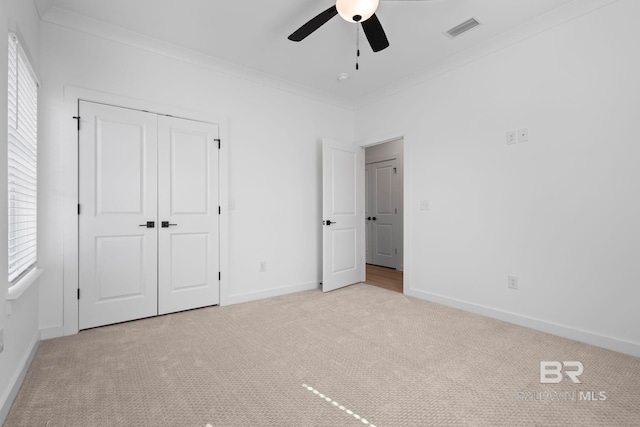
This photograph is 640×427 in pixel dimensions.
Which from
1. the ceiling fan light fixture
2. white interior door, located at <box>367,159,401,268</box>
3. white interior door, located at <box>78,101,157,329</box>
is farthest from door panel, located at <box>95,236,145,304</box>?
white interior door, located at <box>367,159,401,268</box>

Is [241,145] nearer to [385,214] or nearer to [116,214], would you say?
[116,214]

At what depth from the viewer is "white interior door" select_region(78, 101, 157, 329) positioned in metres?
2.69

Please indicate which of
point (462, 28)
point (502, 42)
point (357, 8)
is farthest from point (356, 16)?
point (502, 42)

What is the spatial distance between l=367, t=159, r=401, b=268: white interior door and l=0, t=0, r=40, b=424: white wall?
5.18 metres

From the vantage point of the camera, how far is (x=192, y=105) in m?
3.27

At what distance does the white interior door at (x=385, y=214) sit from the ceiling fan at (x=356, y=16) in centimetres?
389

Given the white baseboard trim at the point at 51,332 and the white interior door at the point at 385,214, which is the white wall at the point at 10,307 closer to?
the white baseboard trim at the point at 51,332

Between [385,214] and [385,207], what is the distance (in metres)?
0.14

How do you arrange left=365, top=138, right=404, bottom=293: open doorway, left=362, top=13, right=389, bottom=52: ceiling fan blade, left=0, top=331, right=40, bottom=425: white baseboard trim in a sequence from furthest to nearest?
left=365, top=138, right=404, bottom=293: open doorway < left=362, top=13, right=389, bottom=52: ceiling fan blade < left=0, top=331, right=40, bottom=425: white baseboard trim

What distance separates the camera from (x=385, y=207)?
20.7 ft

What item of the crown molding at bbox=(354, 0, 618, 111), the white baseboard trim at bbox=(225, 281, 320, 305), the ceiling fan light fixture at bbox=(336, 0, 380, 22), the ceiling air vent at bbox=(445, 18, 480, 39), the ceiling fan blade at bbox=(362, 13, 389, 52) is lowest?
the white baseboard trim at bbox=(225, 281, 320, 305)

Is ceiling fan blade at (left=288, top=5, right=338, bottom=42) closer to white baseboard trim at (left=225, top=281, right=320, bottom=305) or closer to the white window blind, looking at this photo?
the white window blind

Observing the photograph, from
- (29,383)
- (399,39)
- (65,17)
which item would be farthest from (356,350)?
(65,17)

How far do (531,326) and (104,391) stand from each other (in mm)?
3302
